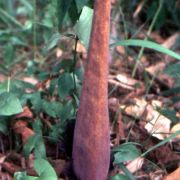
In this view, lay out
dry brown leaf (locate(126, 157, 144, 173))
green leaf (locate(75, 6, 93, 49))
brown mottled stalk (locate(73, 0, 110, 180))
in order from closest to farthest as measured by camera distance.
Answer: brown mottled stalk (locate(73, 0, 110, 180)) → green leaf (locate(75, 6, 93, 49)) → dry brown leaf (locate(126, 157, 144, 173))

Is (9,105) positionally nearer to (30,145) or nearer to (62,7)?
(30,145)

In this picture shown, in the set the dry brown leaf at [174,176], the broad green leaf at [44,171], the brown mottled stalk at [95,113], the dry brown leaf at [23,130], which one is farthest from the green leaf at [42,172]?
the dry brown leaf at [174,176]

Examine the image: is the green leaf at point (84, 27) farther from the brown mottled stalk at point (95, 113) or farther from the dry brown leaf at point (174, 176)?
the dry brown leaf at point (174, 176)

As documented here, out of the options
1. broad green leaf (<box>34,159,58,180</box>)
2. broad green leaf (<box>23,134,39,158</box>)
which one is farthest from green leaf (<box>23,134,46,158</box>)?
broad green leaf (<box>34,159,58,180</box>)

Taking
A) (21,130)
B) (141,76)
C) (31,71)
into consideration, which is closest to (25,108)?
(21,130)

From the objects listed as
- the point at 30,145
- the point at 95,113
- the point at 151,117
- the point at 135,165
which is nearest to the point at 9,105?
the point at 30,145

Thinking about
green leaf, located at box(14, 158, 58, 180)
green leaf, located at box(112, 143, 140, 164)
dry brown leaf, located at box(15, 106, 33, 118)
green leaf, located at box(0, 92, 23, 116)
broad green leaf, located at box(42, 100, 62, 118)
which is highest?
green leaf, located at box(0, 92, 23, 116)

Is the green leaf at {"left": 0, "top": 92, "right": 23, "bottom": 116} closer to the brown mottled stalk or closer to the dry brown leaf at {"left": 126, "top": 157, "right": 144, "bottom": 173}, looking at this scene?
the brown mottled stalk
